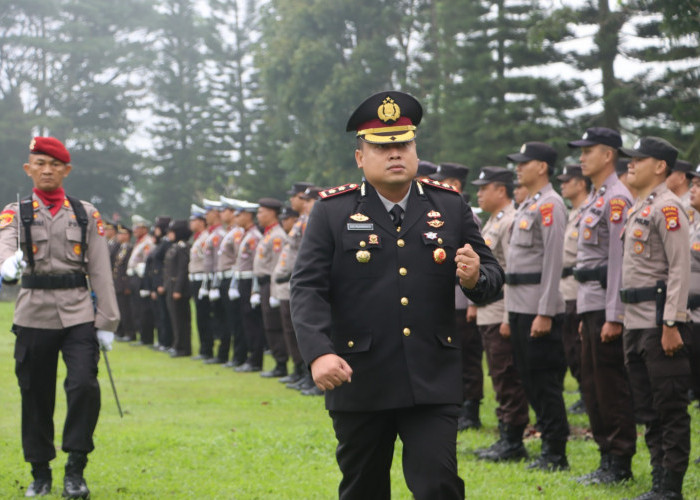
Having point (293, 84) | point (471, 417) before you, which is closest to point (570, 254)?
point (471, 417)

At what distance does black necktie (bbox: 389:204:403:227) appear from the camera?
4750 millimetres

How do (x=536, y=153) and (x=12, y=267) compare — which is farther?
(x=536, y=153)

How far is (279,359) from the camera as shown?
49.4ft

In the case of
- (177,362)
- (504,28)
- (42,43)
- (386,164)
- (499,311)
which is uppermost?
(42,43)

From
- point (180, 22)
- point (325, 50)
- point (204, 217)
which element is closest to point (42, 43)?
point (180, 22)

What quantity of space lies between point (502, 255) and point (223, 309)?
9.30 metres

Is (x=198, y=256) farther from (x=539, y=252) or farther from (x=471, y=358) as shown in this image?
(x=539, y=252)

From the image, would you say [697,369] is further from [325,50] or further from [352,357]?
[325,50]

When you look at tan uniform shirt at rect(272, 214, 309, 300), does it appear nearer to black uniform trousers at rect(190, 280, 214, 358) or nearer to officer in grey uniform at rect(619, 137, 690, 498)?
black uniform trousers at rect(190, 280, 214, 358)

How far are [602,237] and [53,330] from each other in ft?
13.1

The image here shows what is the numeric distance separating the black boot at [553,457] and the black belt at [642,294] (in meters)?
1.65

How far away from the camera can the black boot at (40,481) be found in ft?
23.1

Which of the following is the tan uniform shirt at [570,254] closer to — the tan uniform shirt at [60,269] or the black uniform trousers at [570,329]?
the black uniform trousers at [570,329]

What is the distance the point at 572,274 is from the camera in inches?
387
